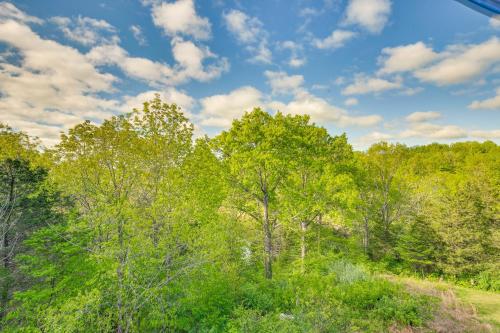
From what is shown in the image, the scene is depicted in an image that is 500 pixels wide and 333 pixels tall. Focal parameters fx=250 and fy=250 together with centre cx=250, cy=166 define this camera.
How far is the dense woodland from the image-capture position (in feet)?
23.4

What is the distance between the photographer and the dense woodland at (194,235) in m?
7.12

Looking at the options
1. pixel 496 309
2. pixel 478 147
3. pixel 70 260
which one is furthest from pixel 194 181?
pixel 478 147

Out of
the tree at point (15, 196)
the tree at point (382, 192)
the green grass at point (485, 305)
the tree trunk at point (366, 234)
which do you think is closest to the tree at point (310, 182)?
the green grass at point (485, 305)

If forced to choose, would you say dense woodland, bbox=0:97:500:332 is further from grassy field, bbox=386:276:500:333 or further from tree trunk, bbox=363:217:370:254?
tree trunk, bbox=363:217:370:254

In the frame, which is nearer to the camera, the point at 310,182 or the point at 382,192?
the point at 310,182

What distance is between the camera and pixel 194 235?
27.5ft

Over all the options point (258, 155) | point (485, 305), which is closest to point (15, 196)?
point (258, 155)

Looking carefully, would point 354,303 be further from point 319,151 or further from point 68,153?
point 68,153

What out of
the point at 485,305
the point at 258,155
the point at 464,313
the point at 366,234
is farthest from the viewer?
the point at 366,234

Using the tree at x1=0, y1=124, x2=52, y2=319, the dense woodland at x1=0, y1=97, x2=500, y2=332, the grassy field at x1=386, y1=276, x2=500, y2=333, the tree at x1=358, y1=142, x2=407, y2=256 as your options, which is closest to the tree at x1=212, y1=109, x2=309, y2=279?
the dense woodland at x1=0, y1=97, x2=500, y2=332

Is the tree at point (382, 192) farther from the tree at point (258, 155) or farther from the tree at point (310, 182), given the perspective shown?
the tree at point (258, 155)

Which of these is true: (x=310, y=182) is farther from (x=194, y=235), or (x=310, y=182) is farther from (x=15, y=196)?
(x=15, y=196)

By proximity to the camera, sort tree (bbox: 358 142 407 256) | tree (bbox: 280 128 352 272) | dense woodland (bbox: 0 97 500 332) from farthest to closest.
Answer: tree (bbox: 358 142 407 256) < tree (bbox: 280 128 352 272) < dense woodland (bbox: 0 97 500 332)

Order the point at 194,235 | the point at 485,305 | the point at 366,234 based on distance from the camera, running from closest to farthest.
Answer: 1. the point at 194,235
2. the point at 485,305
3. the point at 366,234
